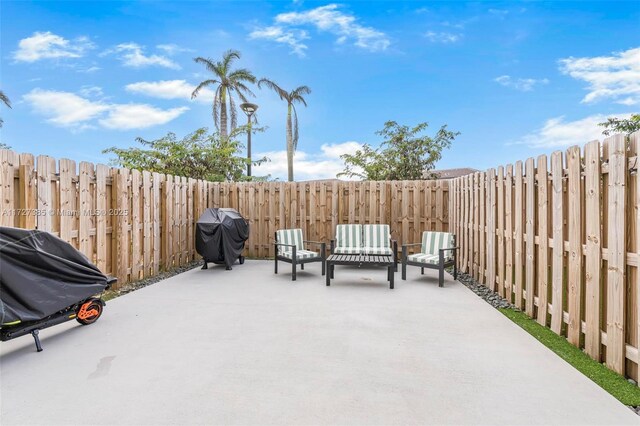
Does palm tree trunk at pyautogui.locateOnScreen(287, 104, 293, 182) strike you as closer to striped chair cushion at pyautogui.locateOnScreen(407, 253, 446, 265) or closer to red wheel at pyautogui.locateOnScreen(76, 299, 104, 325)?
striped chair cushion at pyautogui.locateOnScreen(407, 253, 446, 265)

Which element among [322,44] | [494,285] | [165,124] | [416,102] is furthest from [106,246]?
[416,102]

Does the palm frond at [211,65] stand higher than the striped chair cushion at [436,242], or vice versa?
the palm frond at [211,65]

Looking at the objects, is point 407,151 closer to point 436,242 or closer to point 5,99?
point 436,242

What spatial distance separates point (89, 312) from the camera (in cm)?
366

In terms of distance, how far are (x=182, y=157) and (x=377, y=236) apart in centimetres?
995

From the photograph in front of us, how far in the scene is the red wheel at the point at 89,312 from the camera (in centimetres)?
356

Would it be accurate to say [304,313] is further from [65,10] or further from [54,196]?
[65,10]

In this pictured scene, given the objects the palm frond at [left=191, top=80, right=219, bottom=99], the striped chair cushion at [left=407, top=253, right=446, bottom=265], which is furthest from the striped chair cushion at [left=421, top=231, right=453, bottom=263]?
the palm frond at [left=191, top=80, right=219, bottom=99]

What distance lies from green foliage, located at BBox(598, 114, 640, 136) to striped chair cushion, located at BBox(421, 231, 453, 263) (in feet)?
27.7

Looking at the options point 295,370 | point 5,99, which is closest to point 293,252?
point 295,370

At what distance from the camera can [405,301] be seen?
4641mm

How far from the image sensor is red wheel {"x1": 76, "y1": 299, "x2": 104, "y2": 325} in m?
3.56

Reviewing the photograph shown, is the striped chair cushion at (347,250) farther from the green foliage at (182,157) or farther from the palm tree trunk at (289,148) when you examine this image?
the palm tree trunk at (289,148)

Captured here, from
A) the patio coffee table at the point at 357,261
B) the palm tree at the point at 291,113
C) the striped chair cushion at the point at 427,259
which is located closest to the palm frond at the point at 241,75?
the palm tree at the point at 291,113
